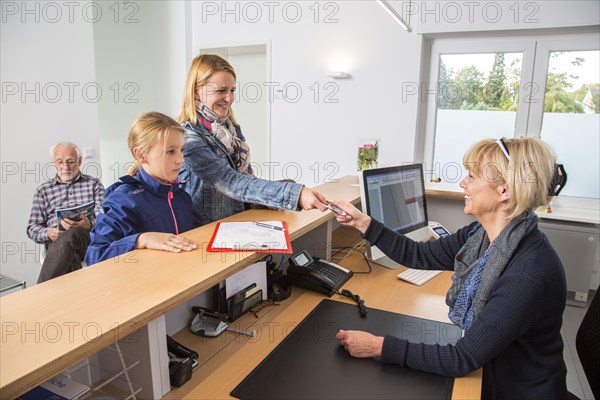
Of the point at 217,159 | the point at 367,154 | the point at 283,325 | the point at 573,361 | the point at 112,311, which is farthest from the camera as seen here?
the point at 367,154

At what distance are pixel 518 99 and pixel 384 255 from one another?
2.54m

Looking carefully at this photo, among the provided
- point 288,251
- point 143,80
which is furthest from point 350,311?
point 143,80

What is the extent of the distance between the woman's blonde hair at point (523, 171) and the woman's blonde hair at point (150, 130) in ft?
3.42

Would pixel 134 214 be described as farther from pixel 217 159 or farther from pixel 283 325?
pixel 283 325

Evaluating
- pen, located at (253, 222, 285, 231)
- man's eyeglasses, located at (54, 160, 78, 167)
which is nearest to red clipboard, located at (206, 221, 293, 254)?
pen, located at (253, 222, 285, 231)

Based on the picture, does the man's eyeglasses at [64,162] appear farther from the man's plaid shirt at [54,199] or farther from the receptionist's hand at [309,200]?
the receptionist's hand at [309,200]

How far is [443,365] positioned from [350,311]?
17.5 inches

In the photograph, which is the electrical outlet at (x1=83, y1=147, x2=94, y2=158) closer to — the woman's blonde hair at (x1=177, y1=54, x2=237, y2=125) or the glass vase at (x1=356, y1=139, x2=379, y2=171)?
the glass vase at (x1=356, y1=139, x2=379, y2=171)

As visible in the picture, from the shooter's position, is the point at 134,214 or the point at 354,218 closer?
the point at 134,214

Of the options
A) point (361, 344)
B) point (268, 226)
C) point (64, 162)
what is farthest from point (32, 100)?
point (361, 344)

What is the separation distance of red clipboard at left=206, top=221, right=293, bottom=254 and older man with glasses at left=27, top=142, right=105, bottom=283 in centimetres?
170

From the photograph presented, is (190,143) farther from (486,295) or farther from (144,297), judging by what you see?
(486,295)

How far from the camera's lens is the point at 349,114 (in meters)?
4.32

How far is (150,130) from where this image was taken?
1500 millimetres
